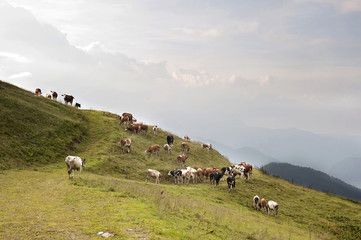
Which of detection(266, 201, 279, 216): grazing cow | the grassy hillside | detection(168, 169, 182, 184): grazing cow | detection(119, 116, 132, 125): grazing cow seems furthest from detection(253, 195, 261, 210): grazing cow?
detection(119, 116, 132, 125): grazing cow

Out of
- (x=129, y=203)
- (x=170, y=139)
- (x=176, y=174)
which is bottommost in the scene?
(x=129, y=203)

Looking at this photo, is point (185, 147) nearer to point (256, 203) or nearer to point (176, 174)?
point (176, 174)

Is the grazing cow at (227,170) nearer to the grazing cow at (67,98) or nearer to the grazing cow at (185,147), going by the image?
the grazing cow at (185,147)

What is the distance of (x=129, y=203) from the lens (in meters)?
14.6

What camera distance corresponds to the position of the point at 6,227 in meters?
9.94

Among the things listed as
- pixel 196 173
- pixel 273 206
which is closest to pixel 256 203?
pixel 273 206

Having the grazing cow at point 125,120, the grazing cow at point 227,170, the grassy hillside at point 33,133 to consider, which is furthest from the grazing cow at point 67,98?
the grazing cow at point 227,170

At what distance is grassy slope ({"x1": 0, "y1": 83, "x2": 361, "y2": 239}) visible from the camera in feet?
34.9

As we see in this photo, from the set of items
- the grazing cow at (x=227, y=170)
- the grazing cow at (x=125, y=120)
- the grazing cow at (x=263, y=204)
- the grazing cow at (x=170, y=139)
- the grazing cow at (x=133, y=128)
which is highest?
the grazing cow at (x=125, y=120)

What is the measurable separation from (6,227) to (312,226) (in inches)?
1104

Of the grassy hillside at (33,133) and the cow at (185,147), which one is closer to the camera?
the grassy hillside at (33,133)

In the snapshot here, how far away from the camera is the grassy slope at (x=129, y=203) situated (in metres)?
10.6

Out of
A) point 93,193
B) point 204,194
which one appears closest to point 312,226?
point 204,194

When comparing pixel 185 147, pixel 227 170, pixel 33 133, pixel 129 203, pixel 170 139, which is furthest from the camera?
pixel 170 139
